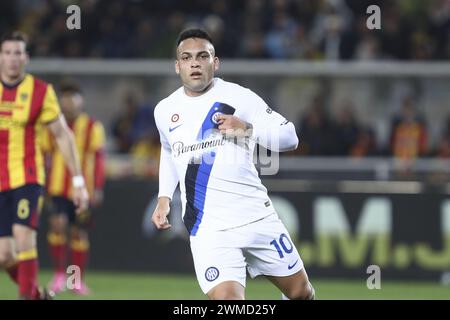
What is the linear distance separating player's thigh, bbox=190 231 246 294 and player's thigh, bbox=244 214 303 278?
5.1 inches

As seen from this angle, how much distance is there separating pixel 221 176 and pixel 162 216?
1.51ft

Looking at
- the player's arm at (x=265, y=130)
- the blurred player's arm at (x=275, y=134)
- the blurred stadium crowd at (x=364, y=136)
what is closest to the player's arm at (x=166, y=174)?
the player's arm at (x=265, y=130)

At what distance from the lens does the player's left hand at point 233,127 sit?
7043 mm

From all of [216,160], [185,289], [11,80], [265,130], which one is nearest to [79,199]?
[11,80]

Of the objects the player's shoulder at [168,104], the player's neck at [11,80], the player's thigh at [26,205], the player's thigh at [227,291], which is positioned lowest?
the player's thigh at [227,291]

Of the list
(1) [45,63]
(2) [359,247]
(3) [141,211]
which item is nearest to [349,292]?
(2) [359,247]

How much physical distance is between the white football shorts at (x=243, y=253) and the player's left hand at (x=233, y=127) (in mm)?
637

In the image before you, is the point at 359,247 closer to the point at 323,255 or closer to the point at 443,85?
the point at 323,255

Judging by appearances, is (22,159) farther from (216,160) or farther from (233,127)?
(233,127)

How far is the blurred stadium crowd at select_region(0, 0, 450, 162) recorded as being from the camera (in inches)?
644

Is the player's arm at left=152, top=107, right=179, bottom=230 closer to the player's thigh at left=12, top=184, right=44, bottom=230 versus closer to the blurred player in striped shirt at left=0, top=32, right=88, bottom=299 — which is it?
the blurred player in striped shirt at left=0, top=32, right=88, bottom=299

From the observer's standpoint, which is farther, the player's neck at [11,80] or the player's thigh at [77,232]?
the player's thigh at [77,232]

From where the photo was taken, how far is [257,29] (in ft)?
58.0

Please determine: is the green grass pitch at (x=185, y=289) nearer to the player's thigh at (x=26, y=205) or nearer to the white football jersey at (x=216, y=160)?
the player's thigh at (x=26, y=205)
